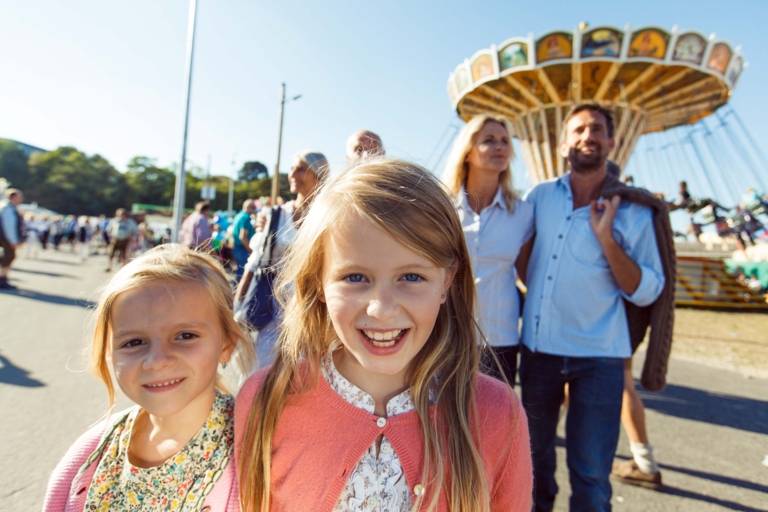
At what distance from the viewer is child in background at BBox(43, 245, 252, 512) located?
1271 mm

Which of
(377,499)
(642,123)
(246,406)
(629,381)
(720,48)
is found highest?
(720,48)

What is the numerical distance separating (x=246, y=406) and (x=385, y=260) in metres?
0.54

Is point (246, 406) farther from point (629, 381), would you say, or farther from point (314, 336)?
point (629, 381)

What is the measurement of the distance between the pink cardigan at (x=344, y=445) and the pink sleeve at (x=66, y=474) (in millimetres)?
445

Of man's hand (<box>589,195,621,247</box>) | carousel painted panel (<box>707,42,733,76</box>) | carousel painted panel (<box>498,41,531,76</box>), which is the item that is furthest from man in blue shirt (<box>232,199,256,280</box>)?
carousel painted panel (<box>707,42,733,76</box>)

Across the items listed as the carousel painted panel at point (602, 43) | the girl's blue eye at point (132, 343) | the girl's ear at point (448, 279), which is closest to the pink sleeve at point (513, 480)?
the girl's ear at point (448, 279)

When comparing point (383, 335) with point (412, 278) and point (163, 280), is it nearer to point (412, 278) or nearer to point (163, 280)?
point (412, 278)

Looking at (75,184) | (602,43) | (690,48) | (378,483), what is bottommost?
(378,483)

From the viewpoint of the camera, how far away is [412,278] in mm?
1190

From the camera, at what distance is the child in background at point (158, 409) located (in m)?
1.27

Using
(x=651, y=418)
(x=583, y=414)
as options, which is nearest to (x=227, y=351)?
(x=583, y=414)

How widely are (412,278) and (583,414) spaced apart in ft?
4.61

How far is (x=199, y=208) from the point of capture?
930 centimetres

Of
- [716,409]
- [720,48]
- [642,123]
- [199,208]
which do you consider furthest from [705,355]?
[642,123]
